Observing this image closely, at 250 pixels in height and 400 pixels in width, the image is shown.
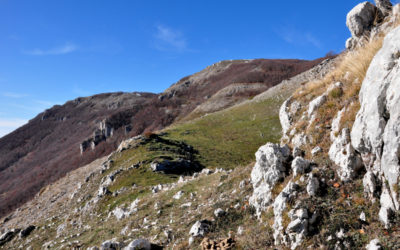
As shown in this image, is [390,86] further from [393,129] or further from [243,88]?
[243,88]

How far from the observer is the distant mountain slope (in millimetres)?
103438

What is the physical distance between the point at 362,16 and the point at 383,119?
935 centimetres

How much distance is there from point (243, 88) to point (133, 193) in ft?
301

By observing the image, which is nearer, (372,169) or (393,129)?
(393,129)

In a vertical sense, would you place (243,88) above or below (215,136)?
above

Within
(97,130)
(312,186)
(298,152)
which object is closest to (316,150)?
(298,152)

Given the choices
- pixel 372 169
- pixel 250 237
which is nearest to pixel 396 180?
pixel 372 169

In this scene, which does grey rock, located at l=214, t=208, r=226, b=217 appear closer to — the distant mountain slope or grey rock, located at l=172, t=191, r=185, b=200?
grey rock, located at l=172, t=191, r=185, b=200

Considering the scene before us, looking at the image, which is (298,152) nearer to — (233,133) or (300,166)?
(300,166)

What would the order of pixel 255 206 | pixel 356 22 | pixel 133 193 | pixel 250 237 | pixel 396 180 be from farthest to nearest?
1. pixel 133 193
2. pixel 356 22
3. pixel 255 206
4. pixel 250 237
5. pixel 396 180

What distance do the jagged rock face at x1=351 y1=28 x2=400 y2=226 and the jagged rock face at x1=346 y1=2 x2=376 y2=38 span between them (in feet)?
19.8

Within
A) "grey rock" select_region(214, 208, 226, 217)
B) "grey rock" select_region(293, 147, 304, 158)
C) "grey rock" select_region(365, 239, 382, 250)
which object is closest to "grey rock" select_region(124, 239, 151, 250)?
"grey rock" select_region(214, 208, 226, 217)

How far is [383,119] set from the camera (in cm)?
620

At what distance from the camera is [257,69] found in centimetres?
13400
